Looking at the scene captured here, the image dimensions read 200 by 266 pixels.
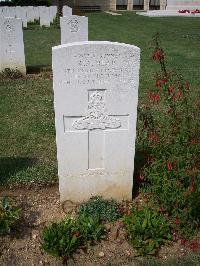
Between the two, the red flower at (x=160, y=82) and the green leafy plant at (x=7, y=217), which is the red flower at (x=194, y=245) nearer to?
the red flower at (x=160, y=82)

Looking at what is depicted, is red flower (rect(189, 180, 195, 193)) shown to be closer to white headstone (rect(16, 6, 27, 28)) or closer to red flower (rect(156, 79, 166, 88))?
red flower (rect(156, 79, 166, 88))

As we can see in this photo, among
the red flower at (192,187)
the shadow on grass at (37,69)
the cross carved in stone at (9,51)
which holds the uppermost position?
the cross carved in stone at (9,51)

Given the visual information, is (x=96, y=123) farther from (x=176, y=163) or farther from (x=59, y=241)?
(x=59, y=241)

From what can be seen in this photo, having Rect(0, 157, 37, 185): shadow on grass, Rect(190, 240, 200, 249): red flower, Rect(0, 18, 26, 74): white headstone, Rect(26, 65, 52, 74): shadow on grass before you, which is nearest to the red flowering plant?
Rect(190, 240, 200, 249): red flower

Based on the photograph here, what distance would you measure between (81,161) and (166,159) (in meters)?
0.94

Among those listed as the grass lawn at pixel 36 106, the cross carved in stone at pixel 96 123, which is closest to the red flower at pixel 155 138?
the cross carved in stone at pixel 96 123

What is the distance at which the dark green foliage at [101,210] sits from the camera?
4.11m

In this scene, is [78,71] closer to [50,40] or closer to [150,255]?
[150,255]

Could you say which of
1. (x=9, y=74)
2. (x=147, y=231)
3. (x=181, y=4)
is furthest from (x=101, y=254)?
(x=181, y=4)

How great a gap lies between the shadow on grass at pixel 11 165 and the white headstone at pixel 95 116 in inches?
40.5

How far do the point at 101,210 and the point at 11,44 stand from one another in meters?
6.77

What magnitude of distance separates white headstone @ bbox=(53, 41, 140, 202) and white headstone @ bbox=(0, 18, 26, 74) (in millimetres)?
6311

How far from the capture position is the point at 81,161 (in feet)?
13.6

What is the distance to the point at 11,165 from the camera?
529cm
